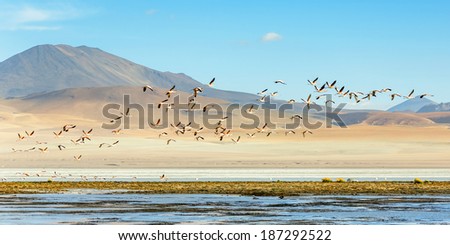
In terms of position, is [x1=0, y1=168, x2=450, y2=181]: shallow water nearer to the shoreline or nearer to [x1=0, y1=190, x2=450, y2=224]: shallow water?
the shoreline

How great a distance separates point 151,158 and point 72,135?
4641cm

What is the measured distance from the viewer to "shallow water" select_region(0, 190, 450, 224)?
38.5 meters

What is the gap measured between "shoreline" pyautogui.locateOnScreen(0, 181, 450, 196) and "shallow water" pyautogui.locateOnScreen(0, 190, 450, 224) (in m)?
3.01

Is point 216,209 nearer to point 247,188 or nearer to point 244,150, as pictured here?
point 247,188

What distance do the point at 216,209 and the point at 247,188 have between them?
14682 mm

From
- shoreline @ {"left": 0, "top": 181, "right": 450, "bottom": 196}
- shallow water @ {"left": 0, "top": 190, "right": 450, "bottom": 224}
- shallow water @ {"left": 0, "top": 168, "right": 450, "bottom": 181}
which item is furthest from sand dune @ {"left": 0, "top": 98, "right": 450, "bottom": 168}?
shallow water @ {"left": 0, "top": 190, "right": 450, "bottom": 224}

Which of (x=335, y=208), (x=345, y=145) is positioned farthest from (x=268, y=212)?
(x=345, y=145)

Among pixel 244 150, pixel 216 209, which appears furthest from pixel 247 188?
pixel 244 150

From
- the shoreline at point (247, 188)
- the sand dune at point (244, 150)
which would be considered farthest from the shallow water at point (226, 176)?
the sand dune at point (244, 150)

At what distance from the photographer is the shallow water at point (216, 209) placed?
38.5m

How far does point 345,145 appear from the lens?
461 feet

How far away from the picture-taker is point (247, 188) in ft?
191

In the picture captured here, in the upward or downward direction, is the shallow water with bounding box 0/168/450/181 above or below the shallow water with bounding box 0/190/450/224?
below
